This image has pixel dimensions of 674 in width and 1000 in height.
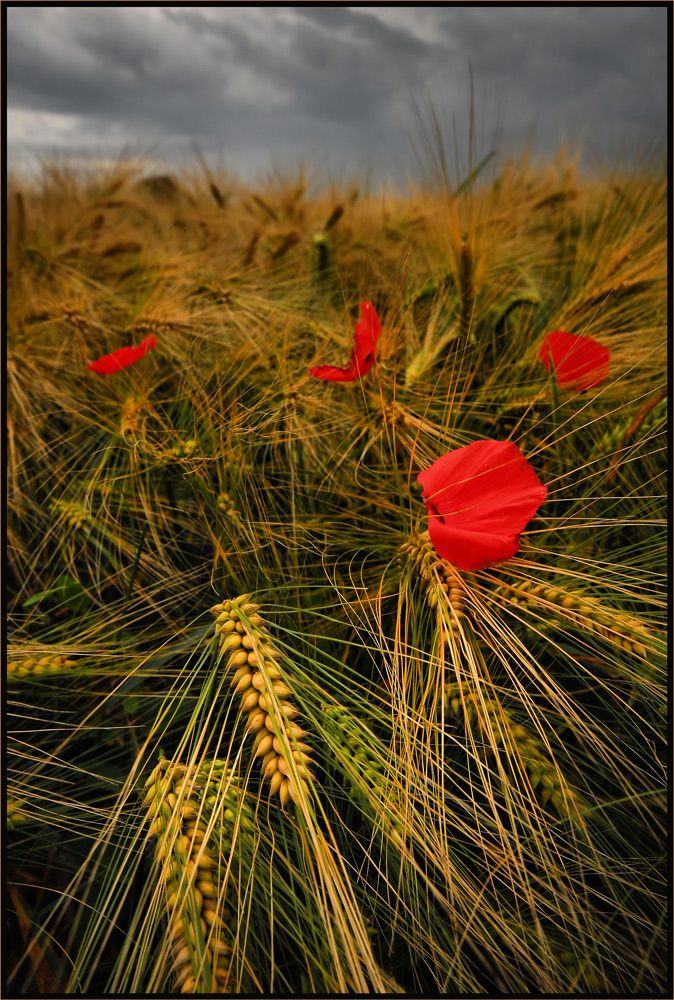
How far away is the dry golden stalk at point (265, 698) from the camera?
11.8 inches

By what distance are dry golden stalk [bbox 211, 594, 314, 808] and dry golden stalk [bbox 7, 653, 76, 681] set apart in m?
0.18

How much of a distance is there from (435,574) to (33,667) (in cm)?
34

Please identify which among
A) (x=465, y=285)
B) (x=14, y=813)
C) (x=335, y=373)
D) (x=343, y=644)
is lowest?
(x=14, y=813)

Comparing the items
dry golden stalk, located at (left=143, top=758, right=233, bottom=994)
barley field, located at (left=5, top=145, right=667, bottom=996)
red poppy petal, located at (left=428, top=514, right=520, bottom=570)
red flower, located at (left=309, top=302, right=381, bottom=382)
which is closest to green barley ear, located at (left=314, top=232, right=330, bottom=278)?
barley field, located at (left=5, top=145, right=667, bottom=996)

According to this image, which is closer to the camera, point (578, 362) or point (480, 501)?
point (480, 501)

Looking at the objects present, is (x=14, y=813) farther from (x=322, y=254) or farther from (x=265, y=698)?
(x=322, y=254)

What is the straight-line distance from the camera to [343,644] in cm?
47

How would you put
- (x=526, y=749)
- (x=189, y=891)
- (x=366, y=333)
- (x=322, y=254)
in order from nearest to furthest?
(x=189, y=891) < (x=526, y=749) < (x=366, y=333) < (x=322, y=254)

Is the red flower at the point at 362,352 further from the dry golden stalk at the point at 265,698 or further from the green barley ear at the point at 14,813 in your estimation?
the green barley ear at the point at 14,813

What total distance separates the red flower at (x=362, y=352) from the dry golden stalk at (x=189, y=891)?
34 cm

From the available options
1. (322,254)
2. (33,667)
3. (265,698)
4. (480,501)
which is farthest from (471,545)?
(322,254)

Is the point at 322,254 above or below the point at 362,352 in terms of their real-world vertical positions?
above

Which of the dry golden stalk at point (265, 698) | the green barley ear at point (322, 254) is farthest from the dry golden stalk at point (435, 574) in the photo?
the green barley ear at point (322, 254)

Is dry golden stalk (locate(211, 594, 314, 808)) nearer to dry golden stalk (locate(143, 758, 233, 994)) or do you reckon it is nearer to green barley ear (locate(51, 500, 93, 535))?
dry golden stalk (locate(143, 758, 233, 994))
